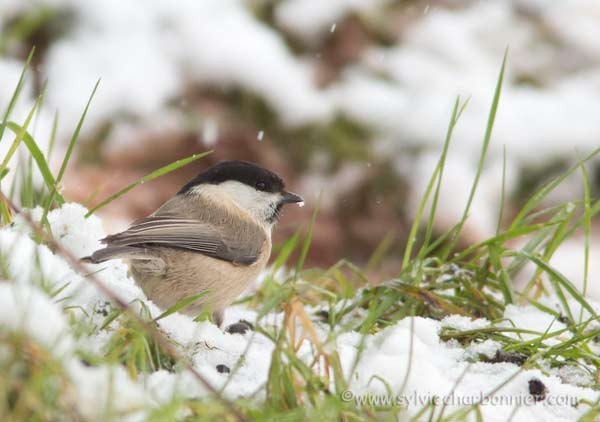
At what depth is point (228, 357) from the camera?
1.73 metres

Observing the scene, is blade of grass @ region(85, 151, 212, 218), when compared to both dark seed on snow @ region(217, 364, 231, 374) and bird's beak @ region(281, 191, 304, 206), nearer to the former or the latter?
dark seed on snow @ region(217, 364, 231, 374)

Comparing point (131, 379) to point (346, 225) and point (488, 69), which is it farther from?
point (488, 69)

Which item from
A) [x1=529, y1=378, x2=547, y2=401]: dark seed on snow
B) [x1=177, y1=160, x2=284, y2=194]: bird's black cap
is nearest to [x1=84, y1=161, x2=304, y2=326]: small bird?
[x1=177, y1=160, x2=284, y2=194]: bird's black cap

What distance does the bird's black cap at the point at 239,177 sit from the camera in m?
2.64

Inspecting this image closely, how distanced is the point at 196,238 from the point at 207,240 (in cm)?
4

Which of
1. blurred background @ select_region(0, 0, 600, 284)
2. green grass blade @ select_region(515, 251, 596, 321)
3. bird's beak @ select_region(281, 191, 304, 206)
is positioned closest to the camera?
green grass blade @ select_region(515, 251, 596, 321)

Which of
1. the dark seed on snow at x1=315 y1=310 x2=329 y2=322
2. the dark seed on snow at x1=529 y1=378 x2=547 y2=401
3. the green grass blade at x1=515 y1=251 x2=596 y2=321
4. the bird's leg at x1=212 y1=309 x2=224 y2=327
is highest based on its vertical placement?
the green grass blade at x1=515 y1=251 x2=596 y2=321

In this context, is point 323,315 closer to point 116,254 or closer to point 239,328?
point 239,328

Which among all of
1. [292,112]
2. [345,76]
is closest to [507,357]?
[292,112]

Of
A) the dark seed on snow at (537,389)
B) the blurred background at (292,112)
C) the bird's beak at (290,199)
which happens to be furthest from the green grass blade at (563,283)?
the blurred background at (292,112)

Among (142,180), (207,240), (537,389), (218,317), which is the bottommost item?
(218,317)

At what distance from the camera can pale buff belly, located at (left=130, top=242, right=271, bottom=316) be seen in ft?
7.34

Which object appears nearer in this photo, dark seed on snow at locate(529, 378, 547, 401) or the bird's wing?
dark seed on snow at locate(529, 378, 547, 401)

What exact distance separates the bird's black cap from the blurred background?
154cm
